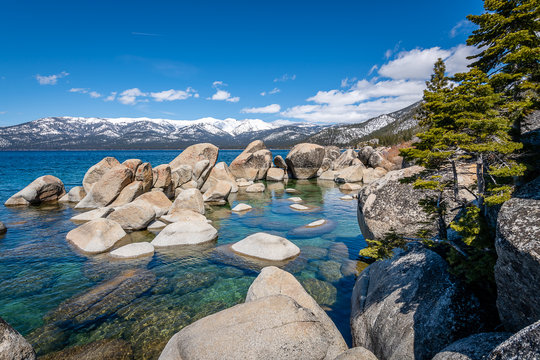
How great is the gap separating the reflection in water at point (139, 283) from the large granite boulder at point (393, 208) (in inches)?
92.2

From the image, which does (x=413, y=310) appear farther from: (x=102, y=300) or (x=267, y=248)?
(x=102, y=300)

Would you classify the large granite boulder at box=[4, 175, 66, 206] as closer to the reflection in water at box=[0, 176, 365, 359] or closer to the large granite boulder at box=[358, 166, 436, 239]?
the reflection in water at box=[0, 176, 365, 359]

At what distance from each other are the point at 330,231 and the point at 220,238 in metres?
6.68

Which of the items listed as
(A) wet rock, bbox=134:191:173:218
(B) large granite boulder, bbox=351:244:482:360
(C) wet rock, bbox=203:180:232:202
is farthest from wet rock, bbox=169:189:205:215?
(B) large granite boulder, bbox=351:244:482:360

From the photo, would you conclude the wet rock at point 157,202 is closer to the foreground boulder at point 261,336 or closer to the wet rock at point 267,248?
the wet rock at point 267,248

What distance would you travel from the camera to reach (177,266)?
37.2 feet

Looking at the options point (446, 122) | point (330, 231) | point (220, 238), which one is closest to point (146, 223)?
point (220, 238)

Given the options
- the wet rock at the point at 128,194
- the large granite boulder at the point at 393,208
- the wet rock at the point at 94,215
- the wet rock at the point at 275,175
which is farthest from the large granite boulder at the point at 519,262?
the wet rock at the point at 275,175

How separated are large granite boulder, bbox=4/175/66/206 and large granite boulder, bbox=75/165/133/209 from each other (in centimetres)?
617

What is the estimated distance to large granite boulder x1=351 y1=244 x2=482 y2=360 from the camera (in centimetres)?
479

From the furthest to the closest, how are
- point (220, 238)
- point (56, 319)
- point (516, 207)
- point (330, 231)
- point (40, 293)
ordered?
point (330, 231), point (220, 238), point (40, 293), point (56, 319), point (516, 207)

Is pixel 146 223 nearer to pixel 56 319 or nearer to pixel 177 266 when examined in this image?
pixel 177 266

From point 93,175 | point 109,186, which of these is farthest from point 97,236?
point 93,175

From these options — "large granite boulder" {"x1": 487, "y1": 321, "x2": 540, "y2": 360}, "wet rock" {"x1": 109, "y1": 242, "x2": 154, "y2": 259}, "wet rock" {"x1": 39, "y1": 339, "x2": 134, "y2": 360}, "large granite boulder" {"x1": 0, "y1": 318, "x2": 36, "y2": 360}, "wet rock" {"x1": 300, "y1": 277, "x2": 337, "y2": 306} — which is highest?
"large granite boulder" {"x1": 487, "y1": 321, "x2": 540, "y2": 360}
